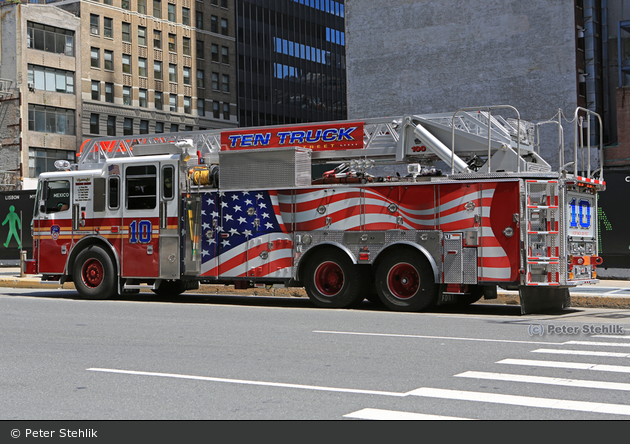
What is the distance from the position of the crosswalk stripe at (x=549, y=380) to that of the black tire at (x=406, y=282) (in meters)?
6.48

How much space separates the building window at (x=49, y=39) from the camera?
6178 centimetres

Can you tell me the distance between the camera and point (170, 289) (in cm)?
1909

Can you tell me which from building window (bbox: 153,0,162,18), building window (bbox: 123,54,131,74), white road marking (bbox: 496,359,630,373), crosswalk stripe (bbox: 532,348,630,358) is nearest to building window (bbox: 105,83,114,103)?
building window (bbox: 123,54,131,74)

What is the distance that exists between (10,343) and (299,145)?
789 cm

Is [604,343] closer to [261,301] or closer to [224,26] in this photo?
[261,301]

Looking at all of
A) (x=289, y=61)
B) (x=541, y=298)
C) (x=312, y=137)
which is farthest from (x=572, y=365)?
(x=289, y=61)

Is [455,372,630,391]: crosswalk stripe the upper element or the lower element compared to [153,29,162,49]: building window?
lower

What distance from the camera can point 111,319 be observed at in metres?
13.4

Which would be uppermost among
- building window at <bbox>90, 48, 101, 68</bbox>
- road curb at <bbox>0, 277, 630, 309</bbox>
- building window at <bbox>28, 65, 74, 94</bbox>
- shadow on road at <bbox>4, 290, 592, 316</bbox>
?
building window at <bbox>90, 48, 101, 68</bbox>

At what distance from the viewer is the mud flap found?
1398 centimetres

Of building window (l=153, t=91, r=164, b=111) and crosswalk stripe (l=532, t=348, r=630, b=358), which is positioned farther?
building window (l=153, t=91, r=164, b=111)

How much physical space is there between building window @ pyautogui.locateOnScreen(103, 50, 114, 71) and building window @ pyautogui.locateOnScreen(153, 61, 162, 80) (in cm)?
529

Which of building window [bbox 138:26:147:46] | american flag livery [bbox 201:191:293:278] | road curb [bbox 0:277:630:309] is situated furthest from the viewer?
building window [bbox 138:26:147:46]

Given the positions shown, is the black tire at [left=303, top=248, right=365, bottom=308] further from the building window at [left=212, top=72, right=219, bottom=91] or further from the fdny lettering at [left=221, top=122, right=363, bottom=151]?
the building window at [left=212, top=72, right=219, bottom=91]
